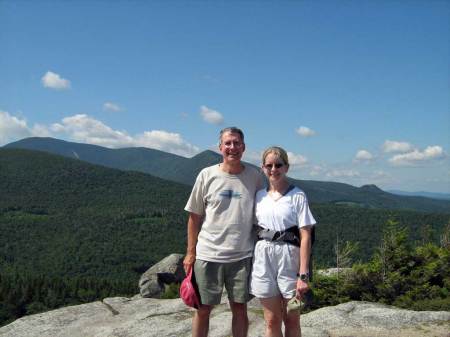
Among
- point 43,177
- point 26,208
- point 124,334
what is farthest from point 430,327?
point 43,177

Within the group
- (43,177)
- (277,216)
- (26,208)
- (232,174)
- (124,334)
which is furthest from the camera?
(43,177)

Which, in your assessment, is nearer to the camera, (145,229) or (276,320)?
(276,320)

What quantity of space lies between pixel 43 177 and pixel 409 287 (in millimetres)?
183426

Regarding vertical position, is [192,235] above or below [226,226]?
below

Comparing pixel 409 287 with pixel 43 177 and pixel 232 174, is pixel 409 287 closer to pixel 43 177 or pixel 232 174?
pixel 232 174

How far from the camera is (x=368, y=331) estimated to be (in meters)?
7.17

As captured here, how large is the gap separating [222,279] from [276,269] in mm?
703

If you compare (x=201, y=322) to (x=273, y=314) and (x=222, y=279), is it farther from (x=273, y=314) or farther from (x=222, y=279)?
(x=273, y=314)

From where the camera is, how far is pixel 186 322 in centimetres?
816

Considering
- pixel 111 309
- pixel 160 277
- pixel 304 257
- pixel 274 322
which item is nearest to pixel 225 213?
pixel 304 257

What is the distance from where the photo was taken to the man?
4844mm

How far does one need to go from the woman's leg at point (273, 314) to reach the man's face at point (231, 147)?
160 cm

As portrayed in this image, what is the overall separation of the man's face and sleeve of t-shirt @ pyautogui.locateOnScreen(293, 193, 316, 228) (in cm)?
81

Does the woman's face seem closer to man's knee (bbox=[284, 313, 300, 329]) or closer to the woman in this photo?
the woman
